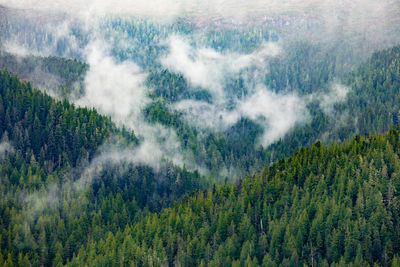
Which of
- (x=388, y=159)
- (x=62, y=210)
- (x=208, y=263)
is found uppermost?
(x=388, y=159)

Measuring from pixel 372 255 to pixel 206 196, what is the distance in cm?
6691

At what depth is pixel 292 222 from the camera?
460 feet

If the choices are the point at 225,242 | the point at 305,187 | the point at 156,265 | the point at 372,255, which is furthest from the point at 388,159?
the point at 156,265

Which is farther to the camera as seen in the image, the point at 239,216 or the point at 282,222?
the point at 239,216

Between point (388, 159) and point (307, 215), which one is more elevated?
point (388, 159)

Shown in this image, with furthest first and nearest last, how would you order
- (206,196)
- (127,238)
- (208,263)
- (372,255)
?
1. (206,196)
2. (127,238)
3. (208,263)
4. (372,255)

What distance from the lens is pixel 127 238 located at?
149000 mm

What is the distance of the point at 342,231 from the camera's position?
13238cm

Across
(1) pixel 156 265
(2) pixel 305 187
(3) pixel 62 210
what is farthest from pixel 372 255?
(3) pixel 62 210

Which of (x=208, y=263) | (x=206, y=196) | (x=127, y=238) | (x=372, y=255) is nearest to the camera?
(x=372, y=255)

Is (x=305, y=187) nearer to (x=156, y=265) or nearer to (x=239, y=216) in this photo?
(x=239, y=216)

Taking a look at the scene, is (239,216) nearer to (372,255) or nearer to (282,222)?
(282,222)

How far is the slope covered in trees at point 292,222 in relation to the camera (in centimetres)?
A: 12888

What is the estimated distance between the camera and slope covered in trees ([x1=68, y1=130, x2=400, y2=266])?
129m
